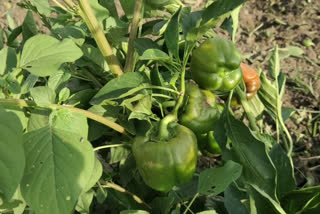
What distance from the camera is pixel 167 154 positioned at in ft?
3.59

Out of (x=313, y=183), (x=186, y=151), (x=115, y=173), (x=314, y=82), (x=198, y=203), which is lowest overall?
(x=313, y=183)

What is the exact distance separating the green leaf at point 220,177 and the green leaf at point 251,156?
0.12m

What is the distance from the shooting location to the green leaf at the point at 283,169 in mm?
1184

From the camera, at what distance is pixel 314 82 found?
2084mm

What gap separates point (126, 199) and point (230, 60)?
0.55m

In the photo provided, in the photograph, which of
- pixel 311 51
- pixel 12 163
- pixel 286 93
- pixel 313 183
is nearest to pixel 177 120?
pixel 12 163

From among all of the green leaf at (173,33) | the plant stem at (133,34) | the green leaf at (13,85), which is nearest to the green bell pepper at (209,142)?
the plant stem at (133,34)

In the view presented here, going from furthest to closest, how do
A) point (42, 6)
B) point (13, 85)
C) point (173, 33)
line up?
point (42, 6), point (173, 33), point (13, 85)

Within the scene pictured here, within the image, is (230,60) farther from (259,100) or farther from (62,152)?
(62,152)

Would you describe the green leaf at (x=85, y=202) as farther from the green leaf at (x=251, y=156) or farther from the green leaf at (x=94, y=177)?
the green leaf at (x=251, y=156)

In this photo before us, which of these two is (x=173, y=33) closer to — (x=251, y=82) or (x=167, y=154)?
(x=167, y=154)

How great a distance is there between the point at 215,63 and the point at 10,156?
0.71 m

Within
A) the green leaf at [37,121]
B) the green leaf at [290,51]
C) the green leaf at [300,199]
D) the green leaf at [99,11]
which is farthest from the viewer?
the green leaf at [290,51]

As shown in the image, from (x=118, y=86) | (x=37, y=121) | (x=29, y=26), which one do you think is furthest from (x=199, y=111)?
(x=29, y=26)
